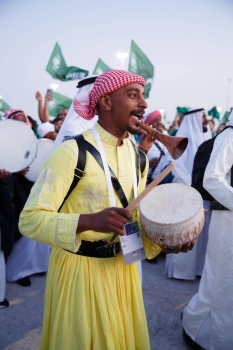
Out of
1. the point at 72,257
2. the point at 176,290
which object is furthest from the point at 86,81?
the point at 176,290

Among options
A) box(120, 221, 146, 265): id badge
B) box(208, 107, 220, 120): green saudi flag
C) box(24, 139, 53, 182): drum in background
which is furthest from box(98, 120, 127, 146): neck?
box(208, 107, 220, 120): green saudi flag

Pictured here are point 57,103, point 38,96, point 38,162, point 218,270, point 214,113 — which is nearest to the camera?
point 218,270

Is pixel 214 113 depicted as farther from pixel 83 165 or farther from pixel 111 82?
pixel 83 165

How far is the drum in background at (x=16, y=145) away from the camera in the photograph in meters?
3.56

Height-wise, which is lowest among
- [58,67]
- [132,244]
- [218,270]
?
[218,270]

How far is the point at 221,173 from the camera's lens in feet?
8.70

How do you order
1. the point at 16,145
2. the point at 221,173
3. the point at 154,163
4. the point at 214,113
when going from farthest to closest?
the point at 214,113, the point at 154,163, the point at 16,145, the point at 221,173

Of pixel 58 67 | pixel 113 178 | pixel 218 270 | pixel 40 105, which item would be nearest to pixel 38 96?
pixel 40 105

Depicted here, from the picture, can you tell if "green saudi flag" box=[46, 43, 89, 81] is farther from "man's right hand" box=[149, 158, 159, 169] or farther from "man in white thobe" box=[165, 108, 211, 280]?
"man in white thobe" box=[165, 108, 211, 280]

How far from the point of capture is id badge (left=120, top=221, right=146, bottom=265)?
181 centimetres

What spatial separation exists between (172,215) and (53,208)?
2.02 feet

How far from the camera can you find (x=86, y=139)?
1.85 meters

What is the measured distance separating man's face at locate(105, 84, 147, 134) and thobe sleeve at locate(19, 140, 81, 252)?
0.33 m

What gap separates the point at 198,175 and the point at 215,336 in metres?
1.54
